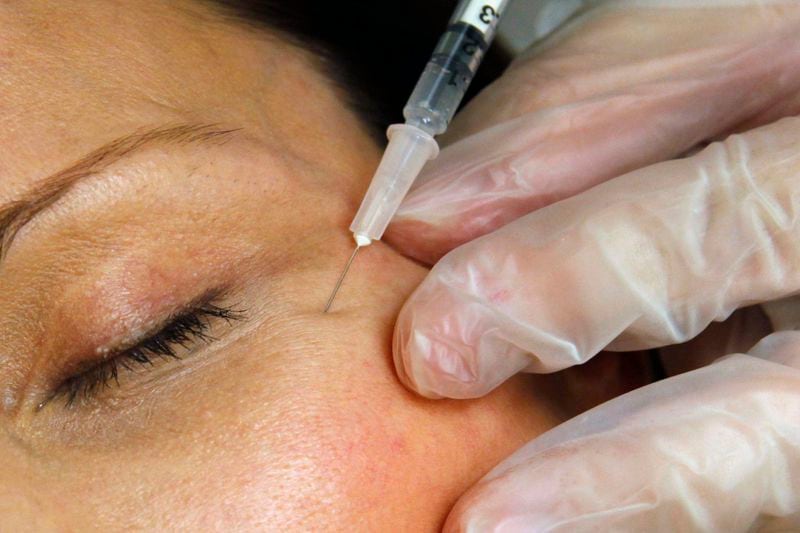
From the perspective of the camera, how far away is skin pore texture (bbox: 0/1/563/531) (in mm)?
684

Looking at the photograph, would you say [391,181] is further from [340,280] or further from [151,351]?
[151,351]

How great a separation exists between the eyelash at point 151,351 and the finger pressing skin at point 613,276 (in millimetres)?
217

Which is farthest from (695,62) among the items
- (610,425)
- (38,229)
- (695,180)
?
(38,229)

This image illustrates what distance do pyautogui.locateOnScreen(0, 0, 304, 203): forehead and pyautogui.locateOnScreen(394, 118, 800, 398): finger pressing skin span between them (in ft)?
1.20

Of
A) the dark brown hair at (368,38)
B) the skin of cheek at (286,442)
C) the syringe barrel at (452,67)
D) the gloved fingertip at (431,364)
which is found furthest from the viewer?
the dark brown hair at (368,38)

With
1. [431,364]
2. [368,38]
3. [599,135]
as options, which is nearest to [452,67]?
[599,135]

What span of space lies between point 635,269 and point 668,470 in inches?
9.1

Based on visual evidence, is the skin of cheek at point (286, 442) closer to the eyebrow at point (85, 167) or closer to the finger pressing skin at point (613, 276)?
the finger pressing skin at point (613, 276)

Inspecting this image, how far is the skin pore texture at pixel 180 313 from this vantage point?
684 millimetres

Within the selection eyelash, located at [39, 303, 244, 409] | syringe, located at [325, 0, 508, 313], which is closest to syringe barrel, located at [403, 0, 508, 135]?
syringe, located at [325, 0, 508, 313]

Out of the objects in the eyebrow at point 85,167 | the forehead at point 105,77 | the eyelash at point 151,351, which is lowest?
the eyelash at point 151,351

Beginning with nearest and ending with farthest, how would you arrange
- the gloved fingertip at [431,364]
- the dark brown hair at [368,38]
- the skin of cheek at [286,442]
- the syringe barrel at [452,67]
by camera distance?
the skin of cheek at [286,442]
the gloved fingertip at [431,364]
the syringe barrel at [452,67]
the dark brown hair at [368,38]

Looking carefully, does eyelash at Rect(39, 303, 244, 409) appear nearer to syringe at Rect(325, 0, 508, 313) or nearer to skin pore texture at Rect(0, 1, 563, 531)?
skin pore texture at Rect(0, 1, 563, 531)

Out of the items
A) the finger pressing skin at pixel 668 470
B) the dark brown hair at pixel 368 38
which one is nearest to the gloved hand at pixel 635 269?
the finger pressing skin at pixel 668 470
